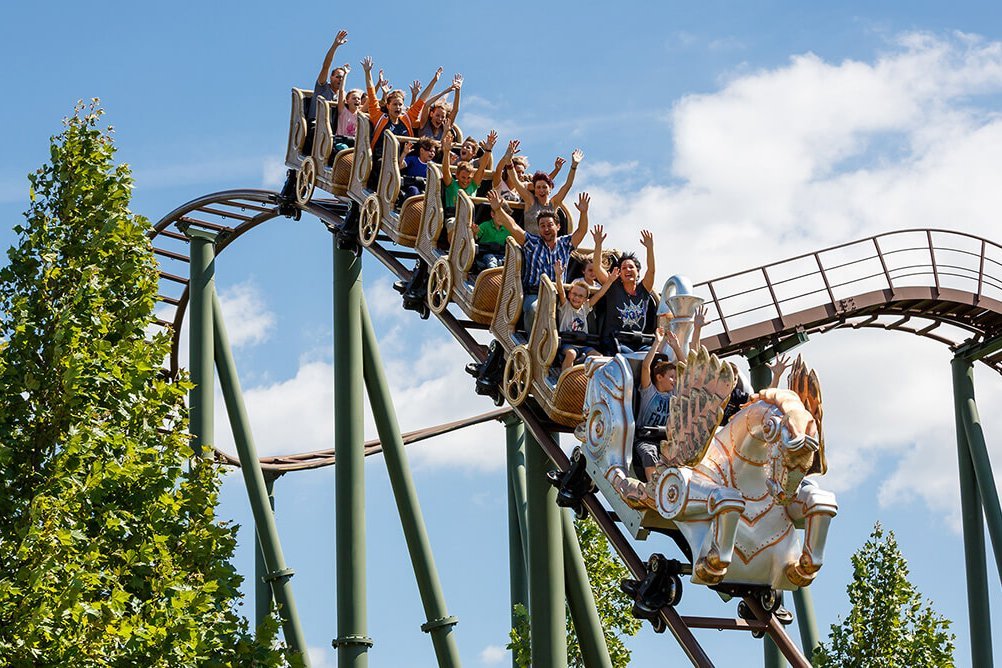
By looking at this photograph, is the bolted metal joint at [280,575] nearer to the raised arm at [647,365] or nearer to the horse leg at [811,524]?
the raised arm at [647,365]

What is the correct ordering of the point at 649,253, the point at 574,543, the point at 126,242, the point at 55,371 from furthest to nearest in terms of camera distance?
the point at 574,543
the point at 649,253
the point at 126,242
the point at 55,371

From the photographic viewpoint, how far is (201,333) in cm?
1114

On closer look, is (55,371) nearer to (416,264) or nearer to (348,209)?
(416,264)

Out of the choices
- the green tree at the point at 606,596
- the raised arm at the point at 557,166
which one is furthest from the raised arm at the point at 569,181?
the green tree at the point at 606,596

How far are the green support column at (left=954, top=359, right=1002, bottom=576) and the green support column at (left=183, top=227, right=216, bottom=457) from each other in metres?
5.40

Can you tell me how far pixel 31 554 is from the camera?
5.68m

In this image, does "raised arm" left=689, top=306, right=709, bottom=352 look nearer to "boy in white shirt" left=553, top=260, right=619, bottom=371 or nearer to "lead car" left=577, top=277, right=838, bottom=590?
"lead car" left=577, top=277, right=838, bottom=590

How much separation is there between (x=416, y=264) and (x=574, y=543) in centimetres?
205

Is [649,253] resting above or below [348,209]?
below

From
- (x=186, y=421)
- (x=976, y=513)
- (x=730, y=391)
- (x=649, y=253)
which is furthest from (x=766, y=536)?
(x=976, y=513)

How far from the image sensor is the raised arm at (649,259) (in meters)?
8.28

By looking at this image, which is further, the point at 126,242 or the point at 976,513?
the point at 976,513

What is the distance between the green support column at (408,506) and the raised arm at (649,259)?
2.52 m

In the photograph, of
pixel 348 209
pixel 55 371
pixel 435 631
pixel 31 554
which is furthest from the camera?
pixel 348 209
